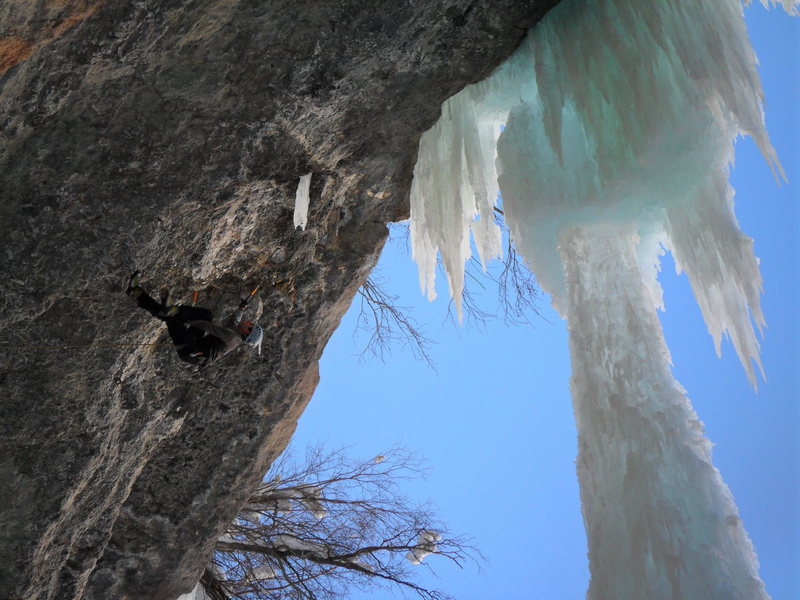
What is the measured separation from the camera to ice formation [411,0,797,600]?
12.1 ft

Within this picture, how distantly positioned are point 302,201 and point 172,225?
807mm

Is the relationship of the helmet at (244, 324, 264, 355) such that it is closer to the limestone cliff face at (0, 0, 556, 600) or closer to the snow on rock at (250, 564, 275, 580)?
the limestone cliff face at (0, 0, 556, 600)

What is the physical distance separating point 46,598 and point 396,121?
3.88 m

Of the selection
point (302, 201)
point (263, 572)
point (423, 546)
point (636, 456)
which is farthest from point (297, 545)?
point (636, 456)

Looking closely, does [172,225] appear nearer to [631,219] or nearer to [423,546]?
[631,219]

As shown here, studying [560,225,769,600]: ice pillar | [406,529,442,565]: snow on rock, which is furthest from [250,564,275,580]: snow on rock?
[560,225,769,600]: ice pillar

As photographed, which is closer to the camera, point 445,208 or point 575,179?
point 575,179

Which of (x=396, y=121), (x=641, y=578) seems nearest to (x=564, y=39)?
(x=396, y=121)

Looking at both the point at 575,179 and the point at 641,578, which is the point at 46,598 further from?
the point at 575,179

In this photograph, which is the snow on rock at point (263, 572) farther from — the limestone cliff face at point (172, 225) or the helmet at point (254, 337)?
the helmet at point (254, 337)

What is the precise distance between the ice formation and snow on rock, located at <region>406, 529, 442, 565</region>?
12.8 ft

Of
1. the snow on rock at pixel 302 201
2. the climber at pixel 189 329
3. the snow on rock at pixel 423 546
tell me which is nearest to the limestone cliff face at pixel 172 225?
the snow on rock at pixel 302 201

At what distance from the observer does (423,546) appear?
26.1ft

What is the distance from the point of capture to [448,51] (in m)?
4.41
